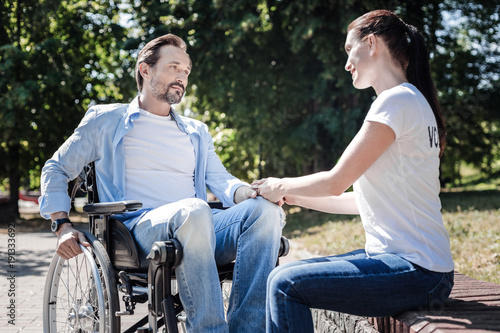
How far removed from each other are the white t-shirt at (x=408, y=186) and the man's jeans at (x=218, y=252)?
2.31ft

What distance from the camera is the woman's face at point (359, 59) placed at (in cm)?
236

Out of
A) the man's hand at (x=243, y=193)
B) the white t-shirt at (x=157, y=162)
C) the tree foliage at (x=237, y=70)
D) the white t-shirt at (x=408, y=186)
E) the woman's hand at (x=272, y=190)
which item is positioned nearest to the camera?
the white t-shirt at (x=408, y=186)

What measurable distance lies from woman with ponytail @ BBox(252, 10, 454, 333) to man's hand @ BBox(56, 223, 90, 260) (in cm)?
117

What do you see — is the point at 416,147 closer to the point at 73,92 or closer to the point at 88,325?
the point at 88,325

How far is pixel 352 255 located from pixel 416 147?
0.58 metres

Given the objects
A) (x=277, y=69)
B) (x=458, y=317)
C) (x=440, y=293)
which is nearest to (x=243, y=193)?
(x=440, y=293)

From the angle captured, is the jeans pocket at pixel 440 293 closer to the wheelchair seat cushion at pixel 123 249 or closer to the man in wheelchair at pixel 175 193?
the man in wheelchair at pixel 175 193

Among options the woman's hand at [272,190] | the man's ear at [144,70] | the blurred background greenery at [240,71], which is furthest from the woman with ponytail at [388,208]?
the blurred background greenery at [240,71]

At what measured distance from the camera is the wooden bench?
198cm

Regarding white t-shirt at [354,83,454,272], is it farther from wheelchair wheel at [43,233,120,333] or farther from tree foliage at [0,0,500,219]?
tree foliage at [0,0,500,219]

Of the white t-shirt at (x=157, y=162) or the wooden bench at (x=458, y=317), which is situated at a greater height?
the white t-shirt at (x=157, y=162)

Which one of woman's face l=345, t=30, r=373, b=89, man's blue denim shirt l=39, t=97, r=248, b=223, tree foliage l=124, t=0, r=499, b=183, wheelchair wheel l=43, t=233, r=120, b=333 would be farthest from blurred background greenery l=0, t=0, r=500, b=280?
woman's face l=345, t=30, r=373, b=89

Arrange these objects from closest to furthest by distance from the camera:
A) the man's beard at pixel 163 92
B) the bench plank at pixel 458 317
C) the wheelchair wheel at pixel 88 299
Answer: the bench plank at pixel 458 317 < the wheelchair wheel at pixel 88 299 < the man's beard at pixel 163 92

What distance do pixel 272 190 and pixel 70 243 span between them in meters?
1.07
